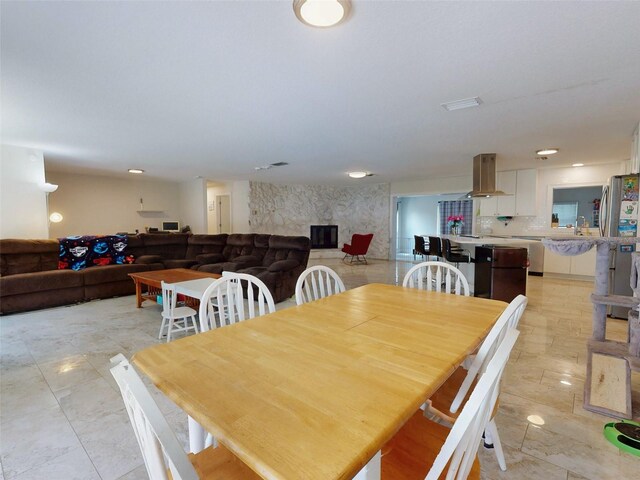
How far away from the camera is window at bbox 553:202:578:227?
20.1ft

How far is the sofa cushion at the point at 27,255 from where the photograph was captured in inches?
161

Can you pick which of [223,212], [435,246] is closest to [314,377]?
[435,246]

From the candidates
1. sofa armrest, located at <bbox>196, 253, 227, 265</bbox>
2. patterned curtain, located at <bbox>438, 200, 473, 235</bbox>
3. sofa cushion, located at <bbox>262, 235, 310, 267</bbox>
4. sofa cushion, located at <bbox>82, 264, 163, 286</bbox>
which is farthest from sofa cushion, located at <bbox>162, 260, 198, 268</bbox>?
patterned curtain, located at <bbox>438, 200, 473, 235</bbox>

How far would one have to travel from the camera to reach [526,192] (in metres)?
6.05

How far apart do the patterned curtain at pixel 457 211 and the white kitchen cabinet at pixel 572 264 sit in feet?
8.91

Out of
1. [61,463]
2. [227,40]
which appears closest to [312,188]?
[227,40]

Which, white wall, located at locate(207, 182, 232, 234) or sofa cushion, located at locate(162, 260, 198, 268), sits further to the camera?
white wall, located at locate(207, 182, 232, 234)

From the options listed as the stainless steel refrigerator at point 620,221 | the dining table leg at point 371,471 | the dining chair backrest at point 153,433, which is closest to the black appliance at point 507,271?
the stainless steel refrigerator at point 620,221

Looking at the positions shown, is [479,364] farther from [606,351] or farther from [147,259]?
[147,259]

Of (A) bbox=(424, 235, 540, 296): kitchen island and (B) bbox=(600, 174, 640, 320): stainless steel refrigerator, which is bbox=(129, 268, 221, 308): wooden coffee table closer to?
(A) bbox=(424, 235, 540, 296): kitchen island

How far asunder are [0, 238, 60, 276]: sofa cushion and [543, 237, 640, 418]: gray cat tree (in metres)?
6.26

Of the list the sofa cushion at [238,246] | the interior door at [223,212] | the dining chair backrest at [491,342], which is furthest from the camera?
the interior door at [223,212]

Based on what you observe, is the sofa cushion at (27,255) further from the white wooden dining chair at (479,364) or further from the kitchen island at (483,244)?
the kitchen island at (483,244)

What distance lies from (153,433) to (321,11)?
1.78 m
